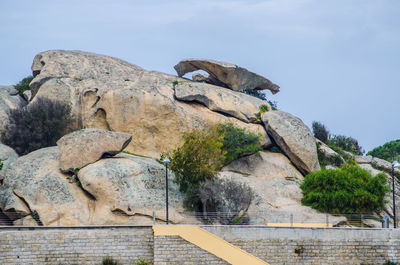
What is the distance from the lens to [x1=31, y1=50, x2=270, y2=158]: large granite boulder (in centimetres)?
4019

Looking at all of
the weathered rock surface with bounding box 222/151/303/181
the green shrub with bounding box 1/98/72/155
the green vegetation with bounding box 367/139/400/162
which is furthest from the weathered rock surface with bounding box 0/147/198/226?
the green vegetation with bounding box 367/139/400/162

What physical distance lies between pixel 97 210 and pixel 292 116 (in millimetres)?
17526

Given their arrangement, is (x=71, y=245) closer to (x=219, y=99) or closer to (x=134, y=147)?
(x=134, y=147)

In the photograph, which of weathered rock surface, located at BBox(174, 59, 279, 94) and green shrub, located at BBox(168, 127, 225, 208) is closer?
green shrub, located at BBox(168, 127, 225, 208)

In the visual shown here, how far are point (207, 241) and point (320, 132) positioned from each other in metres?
30.4

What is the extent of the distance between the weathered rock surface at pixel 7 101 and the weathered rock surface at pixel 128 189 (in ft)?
36.3

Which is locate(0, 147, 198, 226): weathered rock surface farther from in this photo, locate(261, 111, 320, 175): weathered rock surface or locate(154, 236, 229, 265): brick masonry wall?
locate(261, 111, 320, 175): weathered rock surface

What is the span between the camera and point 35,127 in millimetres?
39719

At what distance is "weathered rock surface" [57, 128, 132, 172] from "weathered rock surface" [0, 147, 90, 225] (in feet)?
2.97

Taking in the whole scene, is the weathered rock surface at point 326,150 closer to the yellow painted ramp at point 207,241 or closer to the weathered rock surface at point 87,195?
the weathered rock surface at point 87,195

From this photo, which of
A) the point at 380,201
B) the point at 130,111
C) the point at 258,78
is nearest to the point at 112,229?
the point at 130,111

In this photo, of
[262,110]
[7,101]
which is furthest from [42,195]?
[262,110]

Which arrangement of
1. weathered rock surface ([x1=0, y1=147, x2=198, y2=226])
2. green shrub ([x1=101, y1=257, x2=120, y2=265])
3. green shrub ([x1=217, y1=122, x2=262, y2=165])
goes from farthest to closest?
green shrub ([x1=217, y1=122, x2=262, y2=165]), weathered rock surface ([x1=0, y1=147, x2=198, y2=226]), green shrub ([x1=101, y1=257, x2=120, y2=265])

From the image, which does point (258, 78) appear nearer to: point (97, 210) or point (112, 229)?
point (97, 210)
